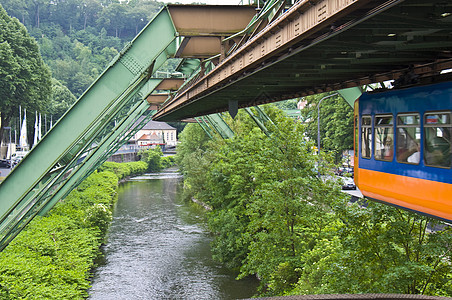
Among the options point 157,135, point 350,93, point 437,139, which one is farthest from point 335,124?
point 157,135

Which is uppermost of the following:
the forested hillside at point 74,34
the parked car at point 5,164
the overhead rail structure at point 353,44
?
the forested hillside at point 74,34

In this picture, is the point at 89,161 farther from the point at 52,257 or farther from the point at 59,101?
the point at 59,101

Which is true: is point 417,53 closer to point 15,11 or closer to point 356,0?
point 356,0

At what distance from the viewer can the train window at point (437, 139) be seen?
8.08 meters

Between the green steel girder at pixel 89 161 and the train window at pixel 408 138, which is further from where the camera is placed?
the green steel girder at pixel 89 161

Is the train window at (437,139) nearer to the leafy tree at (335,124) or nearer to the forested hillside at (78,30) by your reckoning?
the leafy tree at (335,124)

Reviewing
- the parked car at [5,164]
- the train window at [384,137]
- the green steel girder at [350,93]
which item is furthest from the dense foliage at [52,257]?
the parked car at [5,164]

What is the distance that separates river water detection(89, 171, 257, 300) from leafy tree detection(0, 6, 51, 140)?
1740 cm

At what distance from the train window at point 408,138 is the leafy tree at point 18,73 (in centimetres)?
4845

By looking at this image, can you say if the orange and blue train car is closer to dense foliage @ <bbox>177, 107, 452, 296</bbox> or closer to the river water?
dense foliage @ <bbox>177, 107, 452, 296</bbox>

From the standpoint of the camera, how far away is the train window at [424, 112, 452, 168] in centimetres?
808

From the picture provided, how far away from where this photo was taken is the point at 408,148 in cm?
918

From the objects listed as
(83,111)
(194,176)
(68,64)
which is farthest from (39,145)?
(68,64)

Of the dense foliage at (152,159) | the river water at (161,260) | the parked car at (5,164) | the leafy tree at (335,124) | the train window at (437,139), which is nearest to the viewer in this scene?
the train window at (437,139)
